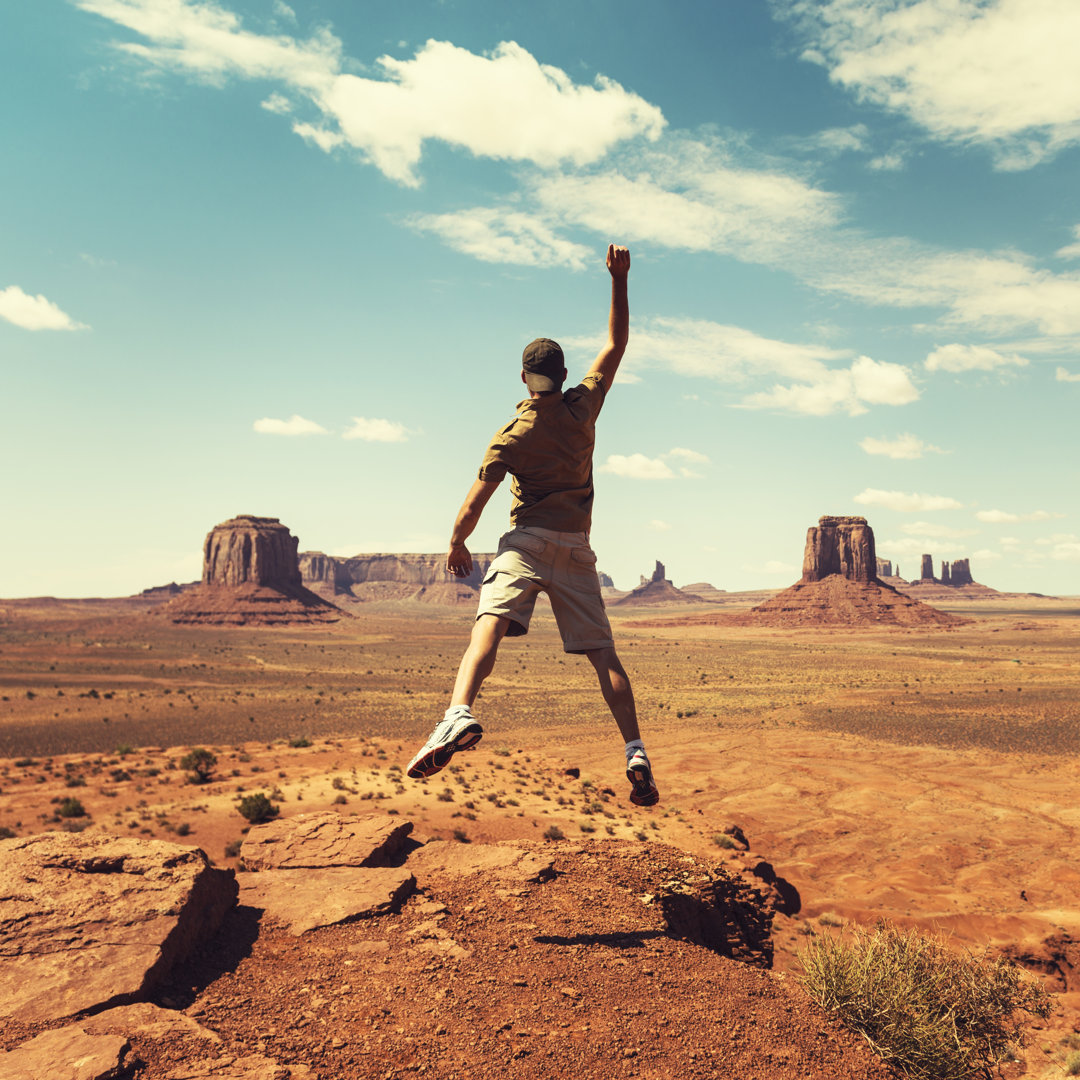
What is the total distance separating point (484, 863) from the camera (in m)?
→ 7.04

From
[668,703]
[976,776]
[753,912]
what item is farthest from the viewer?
[668,703]

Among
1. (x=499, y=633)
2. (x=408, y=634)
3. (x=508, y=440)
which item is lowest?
(x=408, y=634)

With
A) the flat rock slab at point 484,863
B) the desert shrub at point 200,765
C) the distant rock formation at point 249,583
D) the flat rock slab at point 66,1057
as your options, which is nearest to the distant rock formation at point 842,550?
the distant rock formation at point 249,583

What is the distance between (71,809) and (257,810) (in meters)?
4.71

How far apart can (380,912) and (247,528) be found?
144m

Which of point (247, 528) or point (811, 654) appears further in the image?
point (247, 528)

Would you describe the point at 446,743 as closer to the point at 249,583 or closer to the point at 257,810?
the point at 257,810

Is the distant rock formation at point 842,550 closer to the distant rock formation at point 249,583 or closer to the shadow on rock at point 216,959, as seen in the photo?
the distant rock formation at point 249,583

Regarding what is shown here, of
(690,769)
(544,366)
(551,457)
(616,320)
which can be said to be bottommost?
(690,769)

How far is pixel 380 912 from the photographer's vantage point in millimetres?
5621

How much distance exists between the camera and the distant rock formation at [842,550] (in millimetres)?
127750

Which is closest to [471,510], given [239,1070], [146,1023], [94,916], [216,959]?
[239,1070]

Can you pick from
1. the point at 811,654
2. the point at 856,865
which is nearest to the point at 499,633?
the point at 856,865

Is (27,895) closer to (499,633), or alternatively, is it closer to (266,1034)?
(266,1034)
